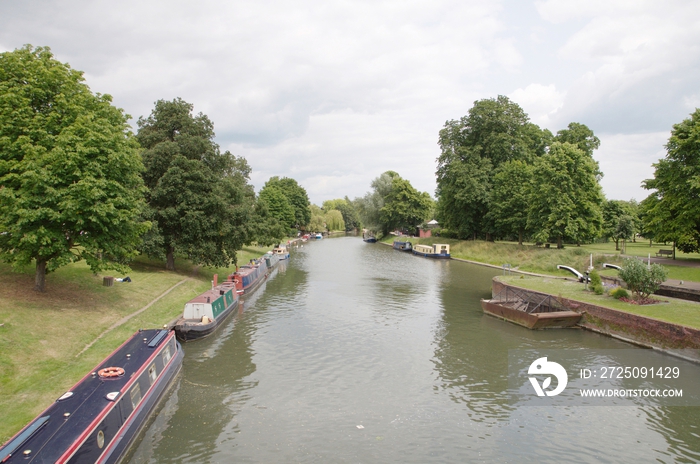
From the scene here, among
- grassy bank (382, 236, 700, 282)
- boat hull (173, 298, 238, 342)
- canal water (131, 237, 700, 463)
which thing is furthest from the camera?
grassy bank (382, 236, 700, 282)

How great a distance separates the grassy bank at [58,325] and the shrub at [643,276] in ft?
84.3

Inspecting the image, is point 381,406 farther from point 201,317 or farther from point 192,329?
point 201,317

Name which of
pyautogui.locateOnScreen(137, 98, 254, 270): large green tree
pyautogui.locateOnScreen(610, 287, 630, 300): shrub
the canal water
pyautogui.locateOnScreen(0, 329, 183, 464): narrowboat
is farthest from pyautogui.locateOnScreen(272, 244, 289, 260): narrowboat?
pyautogui.locateOnScreen(0, 329, 183, 464): narrowboat

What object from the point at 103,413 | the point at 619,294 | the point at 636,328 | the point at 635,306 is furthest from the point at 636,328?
the point at 103,413

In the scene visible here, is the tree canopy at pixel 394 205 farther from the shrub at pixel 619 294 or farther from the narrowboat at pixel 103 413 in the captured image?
the narrowboat at pixel 103 413

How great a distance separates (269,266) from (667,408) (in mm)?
43840

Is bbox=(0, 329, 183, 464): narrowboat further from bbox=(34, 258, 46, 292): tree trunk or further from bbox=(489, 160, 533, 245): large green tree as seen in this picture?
bbox=(489, 160, 533, 245): large green tree

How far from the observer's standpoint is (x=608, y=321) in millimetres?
23625

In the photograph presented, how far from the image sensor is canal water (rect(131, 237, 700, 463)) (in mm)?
12477

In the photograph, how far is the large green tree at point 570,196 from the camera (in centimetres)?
4844

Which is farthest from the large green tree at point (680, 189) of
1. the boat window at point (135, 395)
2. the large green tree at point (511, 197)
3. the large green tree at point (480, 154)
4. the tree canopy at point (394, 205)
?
the tree canopy at point (394, 205)

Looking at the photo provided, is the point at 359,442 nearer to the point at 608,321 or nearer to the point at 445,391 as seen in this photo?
the point at 445,391

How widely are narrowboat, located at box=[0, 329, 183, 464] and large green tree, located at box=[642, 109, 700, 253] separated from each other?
3638 cm

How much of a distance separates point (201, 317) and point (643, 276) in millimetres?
24196
